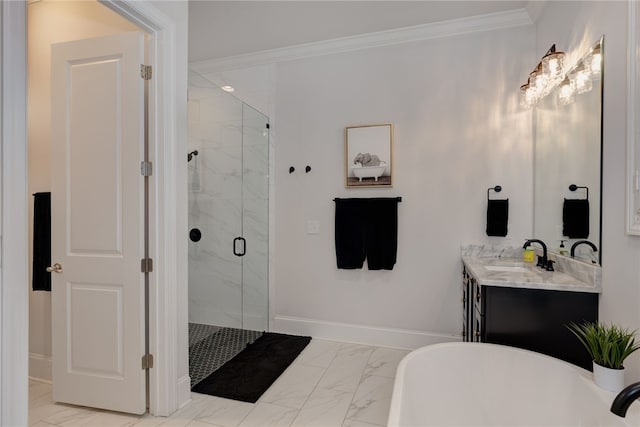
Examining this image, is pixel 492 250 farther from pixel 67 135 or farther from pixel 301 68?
pixel 67 135

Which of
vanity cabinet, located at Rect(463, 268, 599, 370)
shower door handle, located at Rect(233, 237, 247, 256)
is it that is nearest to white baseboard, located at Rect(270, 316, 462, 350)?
shower door handle, located at Rect(233, 237, 247, 256)

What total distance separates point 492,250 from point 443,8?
2.01 metres

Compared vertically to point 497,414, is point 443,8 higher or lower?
higher

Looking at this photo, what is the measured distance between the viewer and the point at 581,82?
6.13 feet

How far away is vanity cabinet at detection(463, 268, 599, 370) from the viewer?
166 cm

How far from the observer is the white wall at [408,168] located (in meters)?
2.66

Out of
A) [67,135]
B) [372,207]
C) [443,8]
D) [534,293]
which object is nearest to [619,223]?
[534,293]

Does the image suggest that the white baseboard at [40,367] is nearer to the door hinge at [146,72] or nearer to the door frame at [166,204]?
the door frame at [166,204]

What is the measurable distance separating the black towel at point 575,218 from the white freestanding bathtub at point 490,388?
2.61 feet

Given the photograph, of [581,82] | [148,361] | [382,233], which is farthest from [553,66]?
[148,361]

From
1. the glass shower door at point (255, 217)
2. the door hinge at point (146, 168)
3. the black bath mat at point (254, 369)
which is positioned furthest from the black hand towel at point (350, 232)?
the door hinge at point (146, 168)

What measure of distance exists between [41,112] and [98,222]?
3.58 feet

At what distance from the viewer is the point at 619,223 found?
1.46m

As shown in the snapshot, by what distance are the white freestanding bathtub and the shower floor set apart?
160cm
